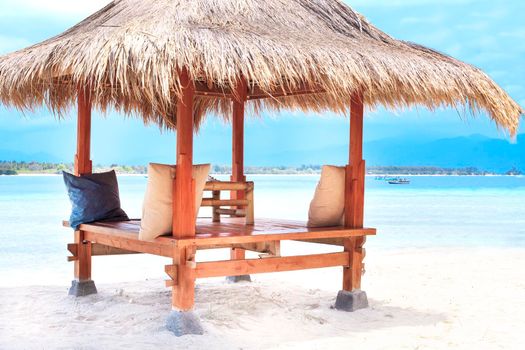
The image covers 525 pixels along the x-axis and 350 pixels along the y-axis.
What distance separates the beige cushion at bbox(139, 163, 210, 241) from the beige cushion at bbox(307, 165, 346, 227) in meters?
1.06

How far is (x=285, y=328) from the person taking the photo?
4.65m

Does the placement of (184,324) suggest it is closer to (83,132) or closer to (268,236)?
(268,236)

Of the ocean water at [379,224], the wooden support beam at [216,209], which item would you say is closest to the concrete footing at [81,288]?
the wooden support beam at [216,209]

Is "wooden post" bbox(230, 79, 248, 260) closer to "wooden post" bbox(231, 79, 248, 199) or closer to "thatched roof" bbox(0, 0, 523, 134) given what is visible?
"wooden post" bbox(231, 79, 248, 199)

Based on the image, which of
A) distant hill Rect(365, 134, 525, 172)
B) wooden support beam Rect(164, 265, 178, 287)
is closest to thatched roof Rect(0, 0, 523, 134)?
wooden support beam Rect(164, 265, 178, 287)

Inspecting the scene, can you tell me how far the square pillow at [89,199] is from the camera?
5465 millimetres

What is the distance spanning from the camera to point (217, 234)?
4.46 m

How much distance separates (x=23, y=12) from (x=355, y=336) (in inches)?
2190

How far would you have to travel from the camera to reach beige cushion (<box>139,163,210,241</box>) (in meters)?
4.29

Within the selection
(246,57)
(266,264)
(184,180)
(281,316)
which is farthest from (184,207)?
(281,316)

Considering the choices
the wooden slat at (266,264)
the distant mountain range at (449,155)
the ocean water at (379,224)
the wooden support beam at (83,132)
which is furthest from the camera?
the distant mountain range at (449,155)

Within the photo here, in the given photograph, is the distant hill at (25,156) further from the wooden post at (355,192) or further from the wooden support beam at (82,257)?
the wooden post at (355,192)

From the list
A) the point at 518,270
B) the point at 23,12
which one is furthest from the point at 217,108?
the point at 23,12

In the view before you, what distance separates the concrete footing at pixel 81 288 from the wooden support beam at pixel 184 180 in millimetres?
1677
